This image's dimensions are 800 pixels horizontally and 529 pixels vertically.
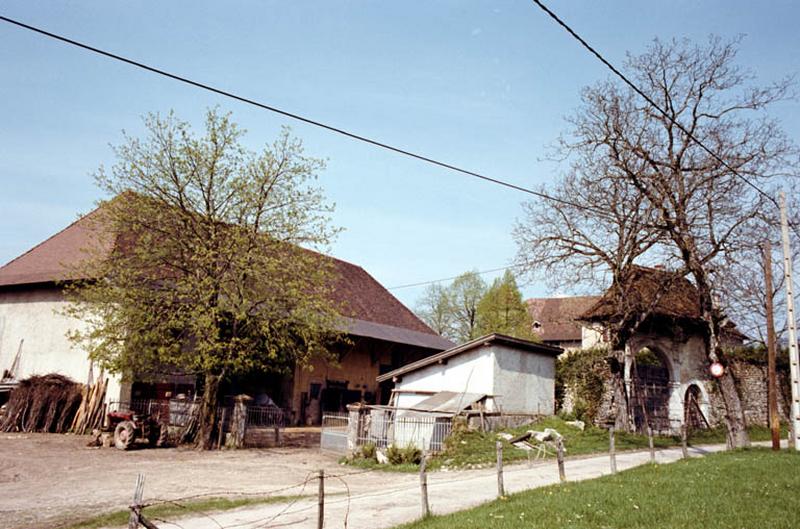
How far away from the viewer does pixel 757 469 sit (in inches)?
514

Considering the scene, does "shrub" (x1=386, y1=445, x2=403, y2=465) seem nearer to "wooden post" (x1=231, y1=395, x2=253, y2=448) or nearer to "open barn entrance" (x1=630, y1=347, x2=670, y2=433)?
"wooden post" (x1=231, y1=395, x2=253, y2=448)

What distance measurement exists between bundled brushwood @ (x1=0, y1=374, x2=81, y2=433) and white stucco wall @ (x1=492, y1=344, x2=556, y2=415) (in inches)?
650

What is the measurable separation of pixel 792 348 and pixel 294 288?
51.6 feet

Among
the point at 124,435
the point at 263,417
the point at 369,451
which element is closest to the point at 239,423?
the point at 263,417

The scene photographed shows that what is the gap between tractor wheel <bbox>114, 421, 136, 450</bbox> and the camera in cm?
2017

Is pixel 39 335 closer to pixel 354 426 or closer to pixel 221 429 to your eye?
pixel 221 429

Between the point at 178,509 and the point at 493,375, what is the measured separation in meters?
14.5

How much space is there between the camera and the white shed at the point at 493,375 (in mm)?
23891

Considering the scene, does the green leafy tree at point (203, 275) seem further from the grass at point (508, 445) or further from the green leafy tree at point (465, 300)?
the green leafy tree at point (465, 300)

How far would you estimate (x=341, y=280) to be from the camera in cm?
3966

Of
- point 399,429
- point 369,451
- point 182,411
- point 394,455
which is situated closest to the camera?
point 394,455

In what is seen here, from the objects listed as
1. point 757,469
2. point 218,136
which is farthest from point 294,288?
point 757,469

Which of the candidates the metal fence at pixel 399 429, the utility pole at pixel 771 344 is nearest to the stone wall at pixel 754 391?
the utility pole at pixel 771 344

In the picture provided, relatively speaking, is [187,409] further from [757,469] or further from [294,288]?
[757,469]
